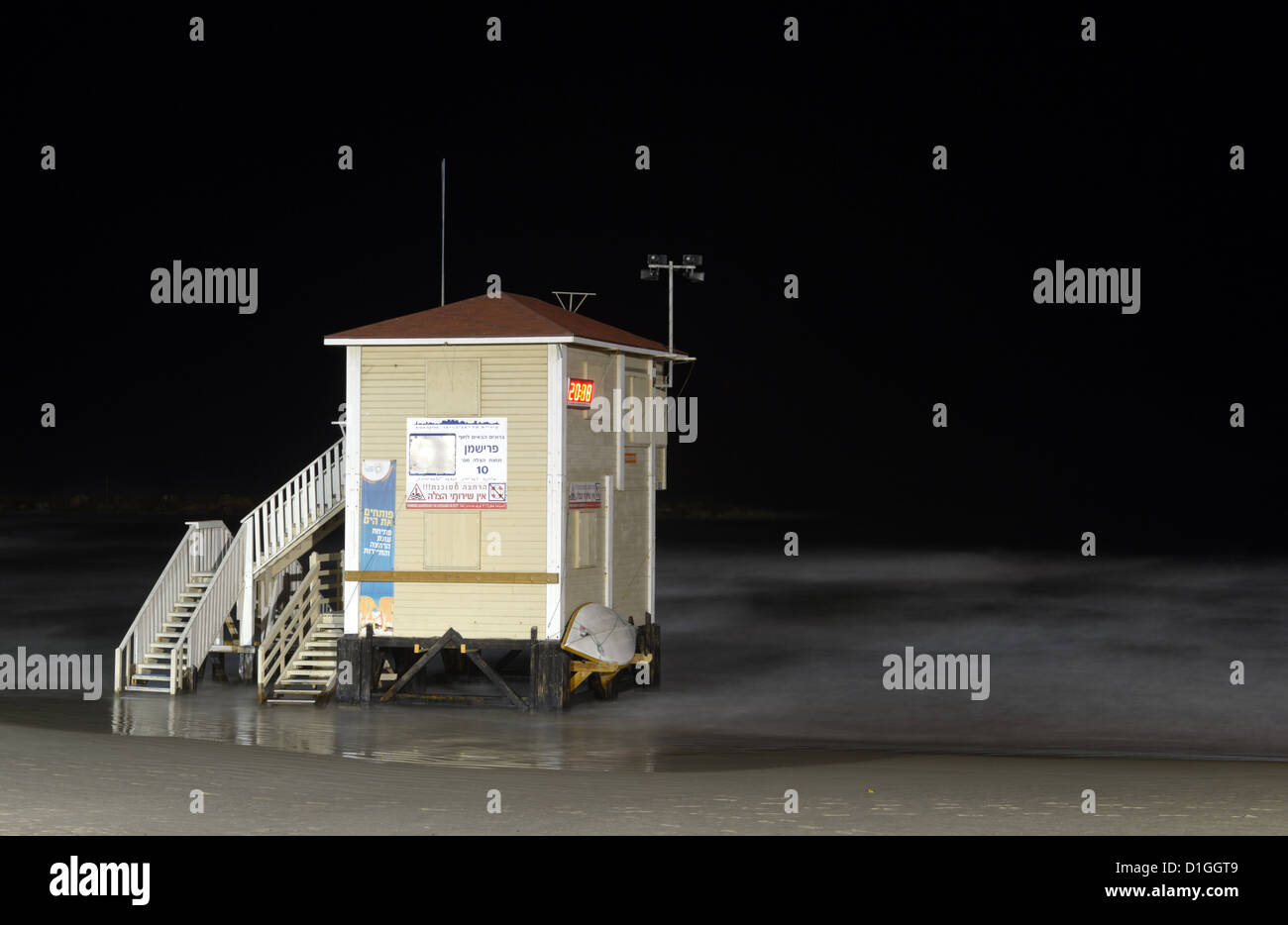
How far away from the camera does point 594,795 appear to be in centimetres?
1348

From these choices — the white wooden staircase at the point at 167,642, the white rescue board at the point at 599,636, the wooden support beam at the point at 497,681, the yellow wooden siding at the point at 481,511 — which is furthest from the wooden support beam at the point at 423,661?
the white wooden staircase at the point at 167,642

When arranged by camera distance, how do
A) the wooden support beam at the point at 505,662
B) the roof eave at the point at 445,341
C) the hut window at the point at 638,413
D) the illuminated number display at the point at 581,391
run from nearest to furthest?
the roof eave at the point at 445,341 → the illuminated number display at the point at 581,391 → the hut window at the point at 638,413 → the wooden support beam at the point at 505,662

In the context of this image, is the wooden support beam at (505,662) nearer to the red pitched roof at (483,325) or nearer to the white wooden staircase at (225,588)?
the white wooden staircase at (225,588)

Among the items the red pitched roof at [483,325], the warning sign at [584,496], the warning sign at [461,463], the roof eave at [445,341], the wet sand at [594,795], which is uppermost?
the red pitched roof at [483,325]

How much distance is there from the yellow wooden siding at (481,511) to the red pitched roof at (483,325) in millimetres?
232

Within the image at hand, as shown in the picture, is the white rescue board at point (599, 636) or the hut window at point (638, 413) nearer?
the white rescue board at point (599, 636)

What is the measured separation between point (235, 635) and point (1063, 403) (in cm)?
12220

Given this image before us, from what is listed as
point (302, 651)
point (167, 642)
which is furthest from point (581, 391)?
point (167, 642)

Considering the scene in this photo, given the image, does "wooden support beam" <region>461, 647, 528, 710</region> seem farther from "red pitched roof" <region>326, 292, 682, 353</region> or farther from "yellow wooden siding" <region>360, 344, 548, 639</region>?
"red pitched roof" <region>326, 292, 682, 353</region>

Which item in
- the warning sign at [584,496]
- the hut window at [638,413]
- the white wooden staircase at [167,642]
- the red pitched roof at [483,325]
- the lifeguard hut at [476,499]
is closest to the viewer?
the red pitched roof at [483,325]

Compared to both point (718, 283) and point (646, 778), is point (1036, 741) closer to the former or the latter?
point (646, 778)

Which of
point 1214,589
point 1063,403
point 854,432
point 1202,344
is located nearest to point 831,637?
point 1214,589

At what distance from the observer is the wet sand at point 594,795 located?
11773mm

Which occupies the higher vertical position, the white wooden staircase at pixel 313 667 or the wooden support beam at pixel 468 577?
the wooden support beam at pixel 468 577
